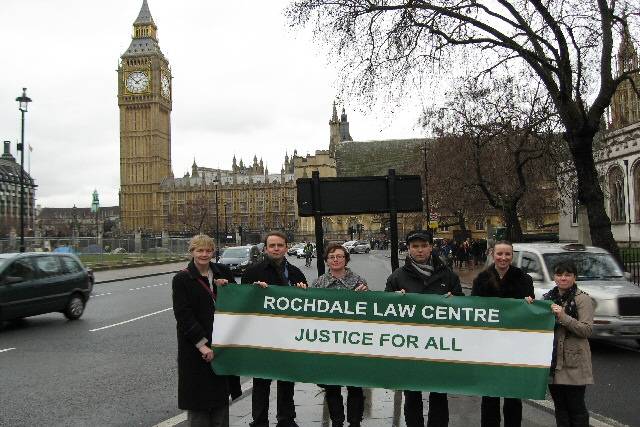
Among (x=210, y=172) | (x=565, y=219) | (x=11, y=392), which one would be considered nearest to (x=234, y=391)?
(x=11, y=392)

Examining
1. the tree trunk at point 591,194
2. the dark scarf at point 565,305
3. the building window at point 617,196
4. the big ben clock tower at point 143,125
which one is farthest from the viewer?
the big ben clock tower at point 143,125

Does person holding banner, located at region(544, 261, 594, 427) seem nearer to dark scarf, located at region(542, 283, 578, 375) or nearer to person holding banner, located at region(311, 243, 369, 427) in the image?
dark scarf, located at region(542, 283, 578, 375)

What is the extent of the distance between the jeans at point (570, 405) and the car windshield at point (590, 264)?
252 inches

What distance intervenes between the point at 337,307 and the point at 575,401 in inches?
84.5

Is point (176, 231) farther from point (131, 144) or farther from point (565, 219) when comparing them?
point (565, 219)

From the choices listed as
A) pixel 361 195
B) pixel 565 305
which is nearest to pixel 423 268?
pixel 565 305

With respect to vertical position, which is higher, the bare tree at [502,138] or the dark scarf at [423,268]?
the bare tree at [502,138]

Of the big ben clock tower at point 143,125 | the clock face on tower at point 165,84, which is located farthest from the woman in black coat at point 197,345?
the clock face on tower at point 165,84

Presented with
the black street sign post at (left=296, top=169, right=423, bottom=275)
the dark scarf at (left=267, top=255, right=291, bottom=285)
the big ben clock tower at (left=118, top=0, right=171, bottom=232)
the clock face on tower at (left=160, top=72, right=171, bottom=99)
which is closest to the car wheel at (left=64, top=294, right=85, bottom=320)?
the black street sign post at (left=296, top=169, right=423, bottom=275)

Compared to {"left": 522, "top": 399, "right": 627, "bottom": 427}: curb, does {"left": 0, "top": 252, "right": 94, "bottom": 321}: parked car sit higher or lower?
higher

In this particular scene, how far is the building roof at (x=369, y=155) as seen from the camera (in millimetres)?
115375

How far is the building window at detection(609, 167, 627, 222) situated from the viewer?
134 feet

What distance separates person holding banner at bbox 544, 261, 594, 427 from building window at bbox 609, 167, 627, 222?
3873 centimetres

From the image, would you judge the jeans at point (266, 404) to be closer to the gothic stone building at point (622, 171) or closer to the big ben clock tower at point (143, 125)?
the gothic stone building at point (622, 171)
